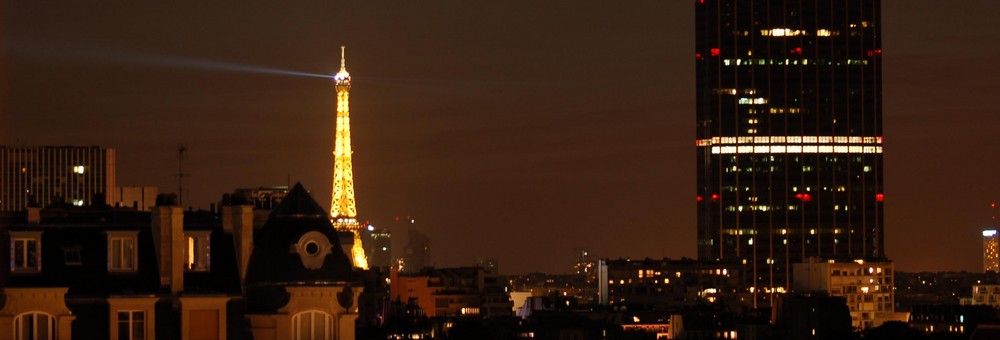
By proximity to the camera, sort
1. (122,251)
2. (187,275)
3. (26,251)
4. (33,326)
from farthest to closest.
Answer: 1. (187,275)
2. (122,251)
3. (26,251)
4. (33,326)

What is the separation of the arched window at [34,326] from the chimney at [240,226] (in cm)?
424

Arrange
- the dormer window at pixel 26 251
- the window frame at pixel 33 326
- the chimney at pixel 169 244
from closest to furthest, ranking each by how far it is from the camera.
Result: the window frame at pixel 33 326 < the dormer window at pixel 26 251 < the chimney at pixel 169 244

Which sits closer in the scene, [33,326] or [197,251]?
[33,326]

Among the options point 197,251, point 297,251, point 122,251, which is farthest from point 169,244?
point 297,251

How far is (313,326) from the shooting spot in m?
54.8

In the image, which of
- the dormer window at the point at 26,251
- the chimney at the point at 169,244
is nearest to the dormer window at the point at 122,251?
the chimney at the point at 169,244

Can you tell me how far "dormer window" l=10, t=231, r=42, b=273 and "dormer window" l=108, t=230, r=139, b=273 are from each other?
5.06 ft

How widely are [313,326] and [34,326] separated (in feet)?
19.1

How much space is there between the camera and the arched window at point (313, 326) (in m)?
54.7

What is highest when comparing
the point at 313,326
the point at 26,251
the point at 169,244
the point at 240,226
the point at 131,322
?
the point at 240,226

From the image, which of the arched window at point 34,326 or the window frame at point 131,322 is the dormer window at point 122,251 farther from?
the arched window at point 34,326

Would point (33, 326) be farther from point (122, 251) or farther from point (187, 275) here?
point (187, 275)

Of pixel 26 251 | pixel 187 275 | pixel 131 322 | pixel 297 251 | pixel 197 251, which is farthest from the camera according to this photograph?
pixel 197 251

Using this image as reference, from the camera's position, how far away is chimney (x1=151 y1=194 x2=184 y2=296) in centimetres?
5478
